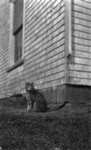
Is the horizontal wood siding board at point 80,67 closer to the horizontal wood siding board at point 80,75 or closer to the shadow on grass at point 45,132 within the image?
the horizontal wood siding board at point 80,75

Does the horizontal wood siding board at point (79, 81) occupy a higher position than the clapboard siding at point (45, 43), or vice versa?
the clapboard siding at point (45, 43)

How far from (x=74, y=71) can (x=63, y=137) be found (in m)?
3.27

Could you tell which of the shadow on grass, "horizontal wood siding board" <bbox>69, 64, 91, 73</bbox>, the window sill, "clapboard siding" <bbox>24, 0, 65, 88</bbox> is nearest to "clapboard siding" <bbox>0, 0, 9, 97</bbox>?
the window sill

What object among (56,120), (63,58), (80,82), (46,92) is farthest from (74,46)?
(56,120)

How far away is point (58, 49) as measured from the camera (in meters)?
7.50

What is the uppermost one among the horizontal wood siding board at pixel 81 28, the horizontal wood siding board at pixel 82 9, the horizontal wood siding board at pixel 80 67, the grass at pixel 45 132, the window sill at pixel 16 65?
the horizontal wood siding board at pixel 82 9

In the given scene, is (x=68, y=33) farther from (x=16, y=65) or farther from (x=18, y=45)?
(x=18, y=45)

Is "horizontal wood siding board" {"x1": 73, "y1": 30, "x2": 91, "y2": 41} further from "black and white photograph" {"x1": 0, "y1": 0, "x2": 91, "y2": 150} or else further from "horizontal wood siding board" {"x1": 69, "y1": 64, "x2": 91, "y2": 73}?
"horizontal wood siding board" {"x1": 69, "y1": 64, "x2": 91, "y2": 73}

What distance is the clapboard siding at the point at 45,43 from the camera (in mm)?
7441

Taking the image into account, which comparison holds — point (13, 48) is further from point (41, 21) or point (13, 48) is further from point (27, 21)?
point (41, 21)

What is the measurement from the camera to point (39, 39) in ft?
29.4

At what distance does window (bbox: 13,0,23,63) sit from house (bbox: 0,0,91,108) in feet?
3.09

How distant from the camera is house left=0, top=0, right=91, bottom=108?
7.06 metres

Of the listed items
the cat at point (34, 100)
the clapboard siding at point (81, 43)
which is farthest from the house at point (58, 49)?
the cat at point (34, 100)
